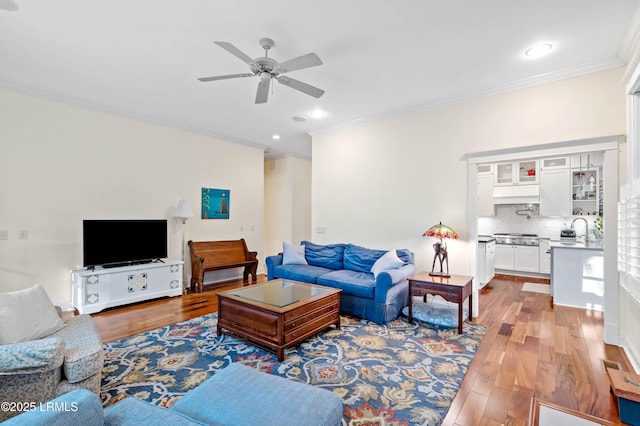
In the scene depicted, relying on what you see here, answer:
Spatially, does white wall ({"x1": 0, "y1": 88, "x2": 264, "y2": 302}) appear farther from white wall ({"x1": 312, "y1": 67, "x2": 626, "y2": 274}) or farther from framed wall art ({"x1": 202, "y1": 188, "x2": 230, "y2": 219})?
white wall ({"x1": 312, "y1": 67, "x2": 626, "y2": 274})

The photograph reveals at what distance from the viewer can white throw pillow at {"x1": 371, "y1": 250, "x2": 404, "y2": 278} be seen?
12.7ft

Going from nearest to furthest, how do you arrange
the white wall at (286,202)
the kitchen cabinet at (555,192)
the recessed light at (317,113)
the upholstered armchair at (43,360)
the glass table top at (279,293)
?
the upholstered armchair at (43,360) < the glass table top at (279,293) < the recessed light at (317,113) < the kitchen cabinet at (555,192) < the white wall at (286,202)

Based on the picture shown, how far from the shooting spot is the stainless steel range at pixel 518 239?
6.34 metres

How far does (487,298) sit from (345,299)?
2577 mm

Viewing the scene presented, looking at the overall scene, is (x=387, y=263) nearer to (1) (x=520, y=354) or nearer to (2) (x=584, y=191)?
(1) (x=520, y=354)

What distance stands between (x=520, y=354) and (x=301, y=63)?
3404 mm

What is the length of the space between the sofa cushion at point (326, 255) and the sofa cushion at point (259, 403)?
3.19 m

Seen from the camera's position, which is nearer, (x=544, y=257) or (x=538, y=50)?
(x=538, y=50)

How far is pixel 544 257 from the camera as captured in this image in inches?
245

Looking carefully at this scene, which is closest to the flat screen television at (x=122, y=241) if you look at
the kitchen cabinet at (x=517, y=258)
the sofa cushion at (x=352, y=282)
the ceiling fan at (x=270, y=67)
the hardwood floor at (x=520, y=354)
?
the hardwood floor at (x=520, y=354)

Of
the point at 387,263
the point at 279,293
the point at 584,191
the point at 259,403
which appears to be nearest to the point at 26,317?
the point at 259,403

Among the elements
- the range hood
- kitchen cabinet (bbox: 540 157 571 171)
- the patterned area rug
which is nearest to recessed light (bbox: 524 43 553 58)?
the patterned area rug

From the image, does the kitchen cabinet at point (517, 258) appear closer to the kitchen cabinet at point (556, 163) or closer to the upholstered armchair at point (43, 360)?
the kitchen cabinet at point (556, 163)

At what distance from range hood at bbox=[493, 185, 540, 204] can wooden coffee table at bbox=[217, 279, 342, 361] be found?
5353mm
